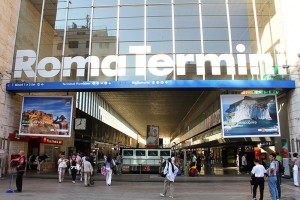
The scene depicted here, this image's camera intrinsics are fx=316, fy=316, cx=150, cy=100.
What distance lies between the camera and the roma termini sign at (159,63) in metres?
23.5

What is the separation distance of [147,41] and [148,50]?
0.81m

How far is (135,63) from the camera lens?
23797 millimetres

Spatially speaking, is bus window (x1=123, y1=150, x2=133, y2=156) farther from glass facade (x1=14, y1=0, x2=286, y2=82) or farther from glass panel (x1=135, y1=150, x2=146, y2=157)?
glass facade (x1=14, y1=0, x2=286, y2=82)

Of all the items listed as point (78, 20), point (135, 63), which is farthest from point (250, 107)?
point (78, 20)

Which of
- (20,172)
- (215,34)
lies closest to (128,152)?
(215,34)

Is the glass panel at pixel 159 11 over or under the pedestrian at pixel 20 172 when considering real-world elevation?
over

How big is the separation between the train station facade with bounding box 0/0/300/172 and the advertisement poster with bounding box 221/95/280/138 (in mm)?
826

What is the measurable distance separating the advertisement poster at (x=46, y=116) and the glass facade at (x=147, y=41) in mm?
1709

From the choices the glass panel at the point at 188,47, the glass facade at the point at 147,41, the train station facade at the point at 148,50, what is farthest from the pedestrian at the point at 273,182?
the glass panel at the point at 188,47

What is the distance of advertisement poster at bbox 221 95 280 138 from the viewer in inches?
894

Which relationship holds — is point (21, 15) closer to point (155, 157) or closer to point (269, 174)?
point (155, 157)

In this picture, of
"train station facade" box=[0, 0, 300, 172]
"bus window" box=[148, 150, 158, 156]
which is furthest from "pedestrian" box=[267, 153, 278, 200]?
"bus window" box=[148, 150, 158, 156]

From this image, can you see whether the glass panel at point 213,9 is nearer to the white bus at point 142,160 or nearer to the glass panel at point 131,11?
the glass panel at point 131,11

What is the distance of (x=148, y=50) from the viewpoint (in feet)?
79.3
